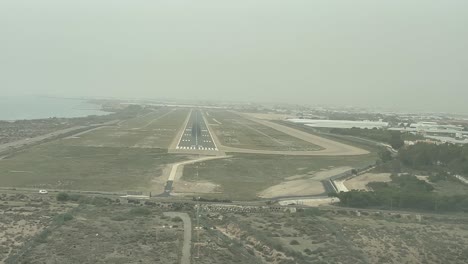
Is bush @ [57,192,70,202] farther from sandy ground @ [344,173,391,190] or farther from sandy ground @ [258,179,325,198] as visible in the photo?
sandy ground @ [344,173,391,190]

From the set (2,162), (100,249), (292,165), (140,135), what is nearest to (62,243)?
(100,249)

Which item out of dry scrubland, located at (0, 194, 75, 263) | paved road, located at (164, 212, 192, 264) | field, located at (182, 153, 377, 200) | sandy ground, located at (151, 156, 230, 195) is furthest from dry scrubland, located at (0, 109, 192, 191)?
paved road, located at (164, 212, 192, 264)

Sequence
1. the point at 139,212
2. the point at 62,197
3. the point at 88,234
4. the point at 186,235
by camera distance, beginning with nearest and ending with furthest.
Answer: the point at 88,234 → the point at 186,235 → the point at 139,212 → the point at 62,197

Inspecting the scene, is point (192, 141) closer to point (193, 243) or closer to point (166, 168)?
point (166, 168)

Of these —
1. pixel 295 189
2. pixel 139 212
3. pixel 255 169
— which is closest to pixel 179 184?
pixel 295 189

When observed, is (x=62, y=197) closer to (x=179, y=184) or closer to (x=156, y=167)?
(x=179, y=184)

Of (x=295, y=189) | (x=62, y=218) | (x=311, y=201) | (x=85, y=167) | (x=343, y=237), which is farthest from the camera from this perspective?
(x=85, y=167)
